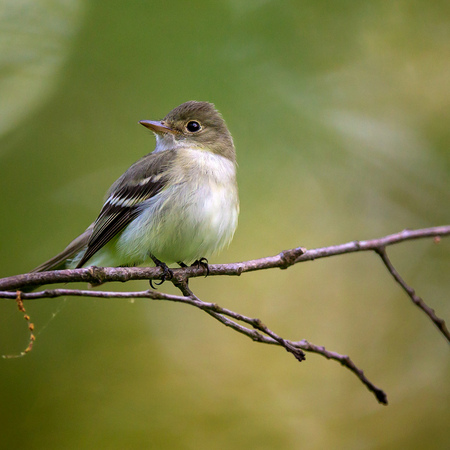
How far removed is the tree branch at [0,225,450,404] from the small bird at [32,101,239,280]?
0.66m

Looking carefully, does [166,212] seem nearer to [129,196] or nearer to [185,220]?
[185,220]

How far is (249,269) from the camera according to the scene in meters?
2.62

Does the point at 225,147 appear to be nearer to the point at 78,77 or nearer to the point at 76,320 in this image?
the point at 78,77

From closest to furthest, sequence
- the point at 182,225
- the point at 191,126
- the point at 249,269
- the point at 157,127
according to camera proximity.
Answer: the point at 249,269
the point at 182,225
the point at 157,127
the point at 191,126

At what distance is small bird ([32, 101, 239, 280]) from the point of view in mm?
3496

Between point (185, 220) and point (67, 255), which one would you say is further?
point (67, 255)

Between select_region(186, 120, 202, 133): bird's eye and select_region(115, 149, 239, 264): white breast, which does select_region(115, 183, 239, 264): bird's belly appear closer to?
select_region(115, 149, 239, 264): white breast

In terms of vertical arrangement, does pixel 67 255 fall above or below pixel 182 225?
below

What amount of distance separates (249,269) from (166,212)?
107cm

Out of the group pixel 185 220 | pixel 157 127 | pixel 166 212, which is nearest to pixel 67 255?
pixel 166 212

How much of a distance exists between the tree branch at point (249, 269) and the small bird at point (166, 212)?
2.18ft

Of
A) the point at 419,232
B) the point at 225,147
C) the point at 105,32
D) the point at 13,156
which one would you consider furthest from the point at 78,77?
the point at 419,232

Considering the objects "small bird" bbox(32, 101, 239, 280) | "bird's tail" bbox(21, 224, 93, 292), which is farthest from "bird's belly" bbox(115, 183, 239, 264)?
"bird's tail" bbox(21, 224, 93, 292)

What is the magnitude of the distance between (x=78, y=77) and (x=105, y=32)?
18.3 inches
